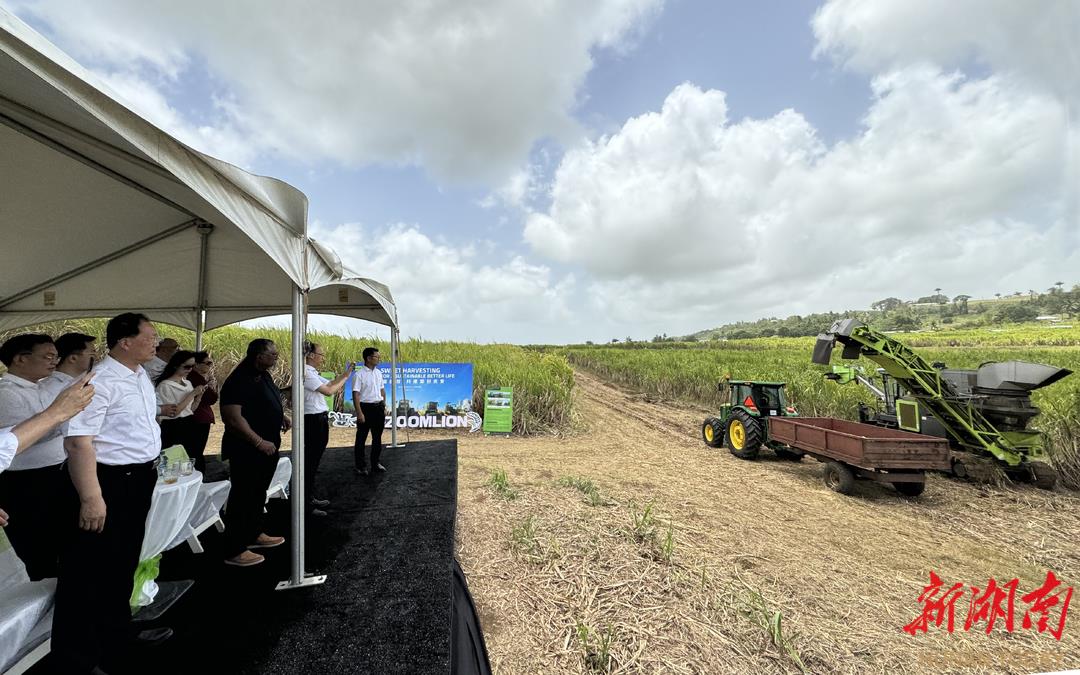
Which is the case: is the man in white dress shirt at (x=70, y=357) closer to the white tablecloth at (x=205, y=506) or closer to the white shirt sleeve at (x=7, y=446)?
the white tablecloth at (x=205, y=506)

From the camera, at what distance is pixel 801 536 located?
15.5 ft

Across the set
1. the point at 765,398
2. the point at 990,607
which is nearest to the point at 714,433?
the point at 765,398

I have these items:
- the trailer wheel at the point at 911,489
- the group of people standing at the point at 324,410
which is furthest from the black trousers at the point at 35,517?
the trailer wheel at the point at 911,489

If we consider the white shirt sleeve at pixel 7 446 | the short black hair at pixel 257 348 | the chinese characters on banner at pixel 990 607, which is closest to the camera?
the white shirt sleeve at pixel 7 446

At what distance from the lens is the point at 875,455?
5.57 meters

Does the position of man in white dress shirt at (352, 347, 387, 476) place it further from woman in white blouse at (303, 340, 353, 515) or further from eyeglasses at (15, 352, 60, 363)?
eyeglasses at (15, 352, 60, 363)

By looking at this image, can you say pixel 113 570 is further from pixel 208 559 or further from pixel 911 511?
pixel 911 511

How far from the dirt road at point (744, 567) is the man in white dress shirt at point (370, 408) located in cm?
133

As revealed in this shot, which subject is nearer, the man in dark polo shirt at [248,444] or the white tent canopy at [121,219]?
the white tent canopy at [121,219]

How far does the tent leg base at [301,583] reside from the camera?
2.56m

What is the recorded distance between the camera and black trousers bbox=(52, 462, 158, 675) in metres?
1.80

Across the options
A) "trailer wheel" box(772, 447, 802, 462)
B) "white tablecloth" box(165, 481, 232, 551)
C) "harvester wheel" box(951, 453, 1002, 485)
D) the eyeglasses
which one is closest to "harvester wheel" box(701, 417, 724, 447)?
A: "trailer wheel" box(772, 447, 802, 462)

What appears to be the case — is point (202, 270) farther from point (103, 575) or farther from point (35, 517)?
point (103, 575)

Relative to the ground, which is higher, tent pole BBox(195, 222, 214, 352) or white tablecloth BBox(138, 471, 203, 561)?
tent pole BBox(195, 222, 214, 352)
